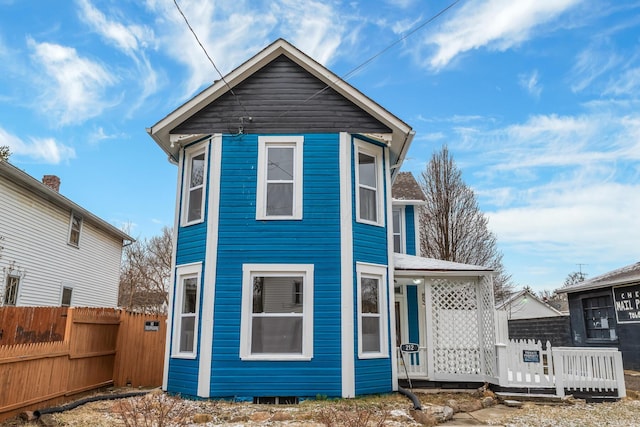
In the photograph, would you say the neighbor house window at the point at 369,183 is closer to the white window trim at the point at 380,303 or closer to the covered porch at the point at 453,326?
the white window trim at the point at 380,303

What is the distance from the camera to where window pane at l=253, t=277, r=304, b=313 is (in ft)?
31.4

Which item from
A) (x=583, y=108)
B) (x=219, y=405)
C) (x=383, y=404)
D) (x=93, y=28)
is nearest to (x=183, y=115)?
(x=93, y=28)

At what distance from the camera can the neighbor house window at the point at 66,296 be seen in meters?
16.8

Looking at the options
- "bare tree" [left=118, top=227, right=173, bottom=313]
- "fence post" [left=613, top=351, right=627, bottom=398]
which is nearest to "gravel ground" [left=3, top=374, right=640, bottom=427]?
"fence post" [left=613, top=351, right=627, bottom=398]

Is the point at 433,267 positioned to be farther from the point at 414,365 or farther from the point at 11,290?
the point at 11,290

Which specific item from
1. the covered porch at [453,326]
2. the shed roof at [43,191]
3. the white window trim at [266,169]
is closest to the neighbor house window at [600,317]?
the covered porch at [453,326]

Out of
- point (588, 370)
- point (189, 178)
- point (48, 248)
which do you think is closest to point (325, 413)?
point (189, 178)

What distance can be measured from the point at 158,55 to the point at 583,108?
51.5 ft

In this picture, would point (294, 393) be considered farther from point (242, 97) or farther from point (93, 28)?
point (93, 28)

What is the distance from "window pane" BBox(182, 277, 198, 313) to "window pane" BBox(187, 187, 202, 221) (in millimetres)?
1444

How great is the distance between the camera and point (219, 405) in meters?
8.63

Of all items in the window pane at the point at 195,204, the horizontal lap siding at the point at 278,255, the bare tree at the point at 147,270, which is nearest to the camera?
the horizontal lap siding at the point at 278,255

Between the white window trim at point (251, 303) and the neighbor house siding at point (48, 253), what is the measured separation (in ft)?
26.0

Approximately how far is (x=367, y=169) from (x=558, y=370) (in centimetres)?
616
